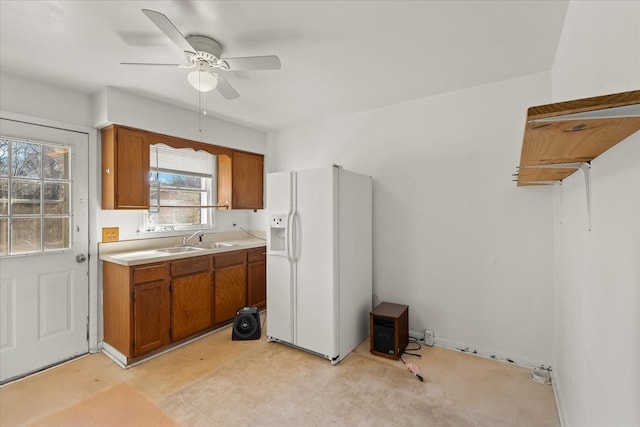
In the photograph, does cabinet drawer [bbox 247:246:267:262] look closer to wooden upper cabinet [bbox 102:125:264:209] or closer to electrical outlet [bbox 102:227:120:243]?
wooden upper cabinet [bbox 102:125:264:209]

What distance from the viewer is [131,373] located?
103 inches

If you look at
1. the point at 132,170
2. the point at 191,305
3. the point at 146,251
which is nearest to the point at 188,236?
the point at 146,251

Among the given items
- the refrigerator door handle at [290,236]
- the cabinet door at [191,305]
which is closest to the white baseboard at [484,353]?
the refrigerator door handle at [290,236]

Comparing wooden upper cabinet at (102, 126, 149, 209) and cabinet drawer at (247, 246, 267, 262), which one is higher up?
wooden upper cabinet at (102, 126, 149, 209)

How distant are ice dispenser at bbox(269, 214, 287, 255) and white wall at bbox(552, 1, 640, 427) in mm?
2232

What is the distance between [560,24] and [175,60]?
269 centimetres

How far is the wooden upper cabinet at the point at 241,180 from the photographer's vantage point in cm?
410

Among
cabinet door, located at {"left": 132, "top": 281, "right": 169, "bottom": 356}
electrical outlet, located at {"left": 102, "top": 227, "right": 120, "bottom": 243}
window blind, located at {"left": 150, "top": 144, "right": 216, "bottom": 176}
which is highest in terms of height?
window blind, located at {"left": 150, "top": 144, "right": 216, "bottom": 176}

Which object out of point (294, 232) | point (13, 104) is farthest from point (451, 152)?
point (13, 104)

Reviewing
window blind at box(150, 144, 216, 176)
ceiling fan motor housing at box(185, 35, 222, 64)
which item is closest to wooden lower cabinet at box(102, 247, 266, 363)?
window blind at box(150, 144, 216, 176)

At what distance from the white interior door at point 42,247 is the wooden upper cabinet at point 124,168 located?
0.21m

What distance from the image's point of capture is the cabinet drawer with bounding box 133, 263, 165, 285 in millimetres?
2758

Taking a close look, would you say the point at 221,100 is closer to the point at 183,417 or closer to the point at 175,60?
the point at 175,60

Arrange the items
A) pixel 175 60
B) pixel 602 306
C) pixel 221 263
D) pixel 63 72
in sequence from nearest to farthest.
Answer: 1. pixel 602 306
2. pixel 175 60
3. pixel 63 72
4. pixel 221 263
